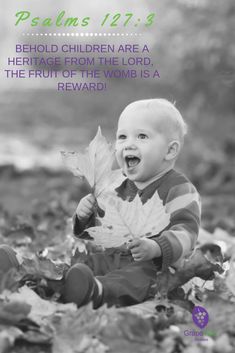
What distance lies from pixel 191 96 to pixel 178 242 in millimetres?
6038

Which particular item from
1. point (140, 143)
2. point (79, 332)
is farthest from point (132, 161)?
point (79, 332)

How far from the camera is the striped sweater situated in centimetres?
225

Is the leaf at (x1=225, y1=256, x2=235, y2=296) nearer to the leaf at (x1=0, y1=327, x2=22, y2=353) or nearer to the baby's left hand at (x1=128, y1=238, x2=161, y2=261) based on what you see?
the baby's left hand at (x1=128, y1=238, x2=161, y2=261)

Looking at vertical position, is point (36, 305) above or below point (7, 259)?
below

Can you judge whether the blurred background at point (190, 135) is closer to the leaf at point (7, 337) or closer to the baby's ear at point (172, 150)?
the baby's ear at point (172, 150)

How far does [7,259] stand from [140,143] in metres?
0.66

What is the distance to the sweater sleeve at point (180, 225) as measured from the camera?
7.36 feet

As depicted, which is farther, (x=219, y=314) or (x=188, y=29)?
(x=188, y=29)

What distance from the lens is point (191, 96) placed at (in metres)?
8.12

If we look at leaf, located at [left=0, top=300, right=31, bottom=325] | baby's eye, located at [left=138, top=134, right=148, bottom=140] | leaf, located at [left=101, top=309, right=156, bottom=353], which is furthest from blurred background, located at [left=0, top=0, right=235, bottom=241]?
leaf, located at [left=101, top=309, right=156, bottom=353]

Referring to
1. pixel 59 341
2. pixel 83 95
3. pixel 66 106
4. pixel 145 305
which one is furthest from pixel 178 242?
pixel 83 95

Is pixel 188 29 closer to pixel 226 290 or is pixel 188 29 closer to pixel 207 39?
pixel 207 39

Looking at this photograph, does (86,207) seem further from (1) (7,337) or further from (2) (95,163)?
(1) (7,337)

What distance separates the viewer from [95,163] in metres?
2.40
